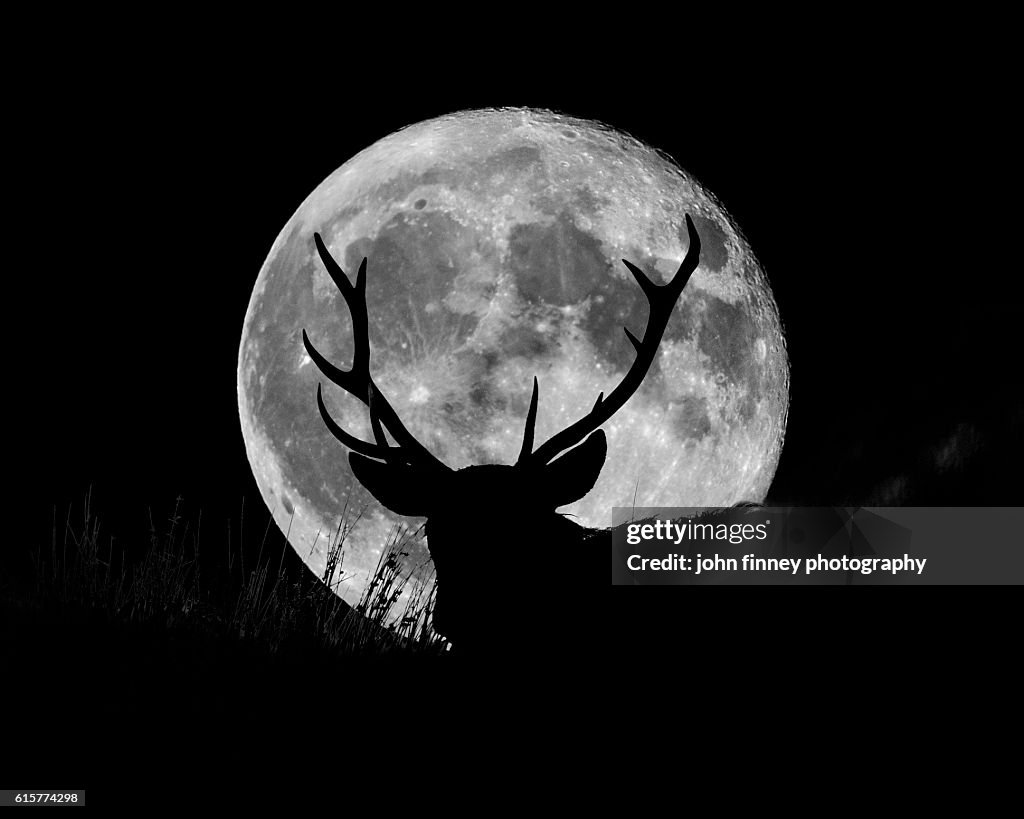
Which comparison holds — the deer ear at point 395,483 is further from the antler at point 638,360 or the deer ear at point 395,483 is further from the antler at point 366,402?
the antler at point 638,360

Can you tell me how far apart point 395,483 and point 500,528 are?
2.20 feet

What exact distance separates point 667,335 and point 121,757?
14.0ft

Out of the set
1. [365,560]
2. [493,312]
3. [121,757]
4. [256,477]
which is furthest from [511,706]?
[256,477]

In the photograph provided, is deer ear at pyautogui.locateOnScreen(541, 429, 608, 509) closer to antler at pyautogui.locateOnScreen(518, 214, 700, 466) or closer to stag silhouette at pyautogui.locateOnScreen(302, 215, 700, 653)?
stag silhouette at pyautogui.locateOnScreen(302, 215, 700, 653)

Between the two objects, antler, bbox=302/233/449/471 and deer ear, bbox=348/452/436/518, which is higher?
antler, bbox=302/233/449/471

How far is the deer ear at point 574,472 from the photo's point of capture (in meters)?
5.29

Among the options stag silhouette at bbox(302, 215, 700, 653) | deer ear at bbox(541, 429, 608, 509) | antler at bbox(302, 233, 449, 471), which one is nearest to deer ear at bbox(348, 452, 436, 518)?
stag silhouette at bbox(302, 215, 700, 653)

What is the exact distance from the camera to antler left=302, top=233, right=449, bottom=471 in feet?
18.1

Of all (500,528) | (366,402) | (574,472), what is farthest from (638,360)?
(366,402)

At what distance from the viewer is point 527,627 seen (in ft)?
15.5

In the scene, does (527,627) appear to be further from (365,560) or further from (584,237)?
(584,237)

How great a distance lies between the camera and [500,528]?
5.03 m

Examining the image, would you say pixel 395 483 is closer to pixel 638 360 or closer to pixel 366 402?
pixel 366 402

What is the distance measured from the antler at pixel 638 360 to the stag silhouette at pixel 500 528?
16 millimetres
